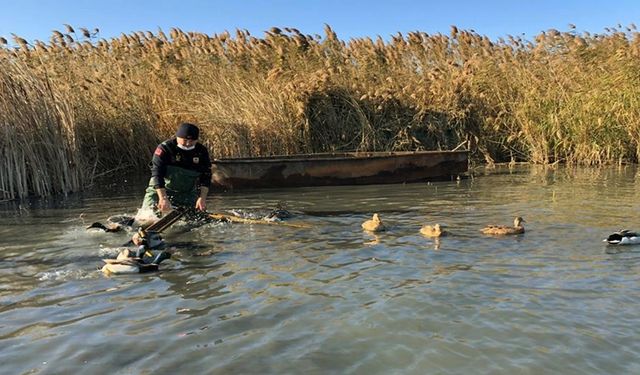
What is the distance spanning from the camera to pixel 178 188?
8289mm

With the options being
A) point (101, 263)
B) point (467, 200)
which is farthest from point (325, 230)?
point (467, 200)

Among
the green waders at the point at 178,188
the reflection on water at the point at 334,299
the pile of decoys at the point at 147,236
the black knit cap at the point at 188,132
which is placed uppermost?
the black knit cap at the point at 188,132

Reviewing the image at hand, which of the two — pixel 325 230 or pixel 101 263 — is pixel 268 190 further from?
pixel 101 263

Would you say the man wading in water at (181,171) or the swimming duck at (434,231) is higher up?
the man wading in water at (181,171)

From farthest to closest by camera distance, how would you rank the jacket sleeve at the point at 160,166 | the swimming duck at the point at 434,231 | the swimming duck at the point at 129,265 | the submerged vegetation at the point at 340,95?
the submerged vegetation at the point at 340,95 → the jacket sleeve at the point at 160,166 → the swimming duck at the point at 434,231 → the swimming duck at the point at 129,265

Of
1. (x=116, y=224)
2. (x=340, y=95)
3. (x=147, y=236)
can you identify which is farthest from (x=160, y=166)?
(x=340, y=95)

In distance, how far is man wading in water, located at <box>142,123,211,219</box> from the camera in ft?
25.6

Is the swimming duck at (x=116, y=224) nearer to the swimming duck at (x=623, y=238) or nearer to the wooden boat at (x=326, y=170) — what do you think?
the wooden boat at (x=326, y=170)

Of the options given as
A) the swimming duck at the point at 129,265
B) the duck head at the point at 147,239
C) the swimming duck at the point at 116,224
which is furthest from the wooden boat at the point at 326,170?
the swimming duck at the point at 129,265

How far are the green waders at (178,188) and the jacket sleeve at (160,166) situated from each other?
224 millimetres

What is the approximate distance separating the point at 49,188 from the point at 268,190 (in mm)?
4007

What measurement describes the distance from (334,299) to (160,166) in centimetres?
398

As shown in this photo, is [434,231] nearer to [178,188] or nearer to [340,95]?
[178,188]

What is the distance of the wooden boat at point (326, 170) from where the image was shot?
11.4 m
